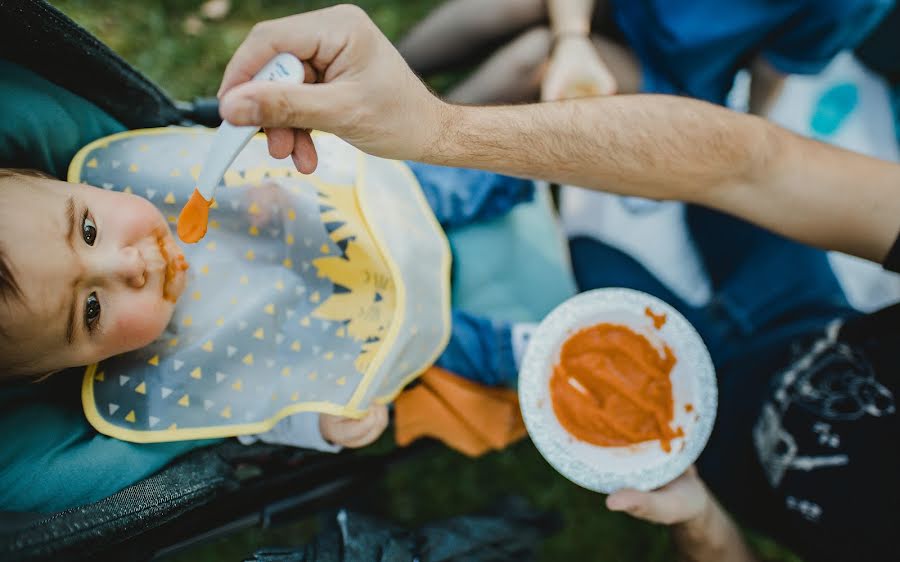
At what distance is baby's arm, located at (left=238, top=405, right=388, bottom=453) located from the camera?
1240mm

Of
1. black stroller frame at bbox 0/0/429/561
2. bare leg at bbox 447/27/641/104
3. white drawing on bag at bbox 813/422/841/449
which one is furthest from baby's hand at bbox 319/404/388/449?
bare leg at bbox 447/27/641/104

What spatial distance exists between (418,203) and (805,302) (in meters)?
1.03

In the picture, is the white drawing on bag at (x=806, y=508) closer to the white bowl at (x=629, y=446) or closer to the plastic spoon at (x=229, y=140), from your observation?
the white bowl at (x=629, y=446)

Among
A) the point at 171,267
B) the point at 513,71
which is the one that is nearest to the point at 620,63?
the point at 513,71

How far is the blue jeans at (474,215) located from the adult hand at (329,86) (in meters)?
0.59

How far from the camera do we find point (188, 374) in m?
1.17

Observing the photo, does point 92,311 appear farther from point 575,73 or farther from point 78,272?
point 575,73

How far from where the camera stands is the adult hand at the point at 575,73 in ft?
5.58

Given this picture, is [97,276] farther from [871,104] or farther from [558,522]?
[871,104]

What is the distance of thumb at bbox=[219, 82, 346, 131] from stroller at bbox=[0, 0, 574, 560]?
15.6 inches

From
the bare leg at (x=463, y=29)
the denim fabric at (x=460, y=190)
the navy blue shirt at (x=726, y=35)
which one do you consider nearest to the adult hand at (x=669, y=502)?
the denim fabric at (x=460, y=190)

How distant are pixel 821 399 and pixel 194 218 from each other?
1.30 m

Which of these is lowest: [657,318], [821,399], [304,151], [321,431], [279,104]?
[821,399]

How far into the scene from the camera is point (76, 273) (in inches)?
37.0
